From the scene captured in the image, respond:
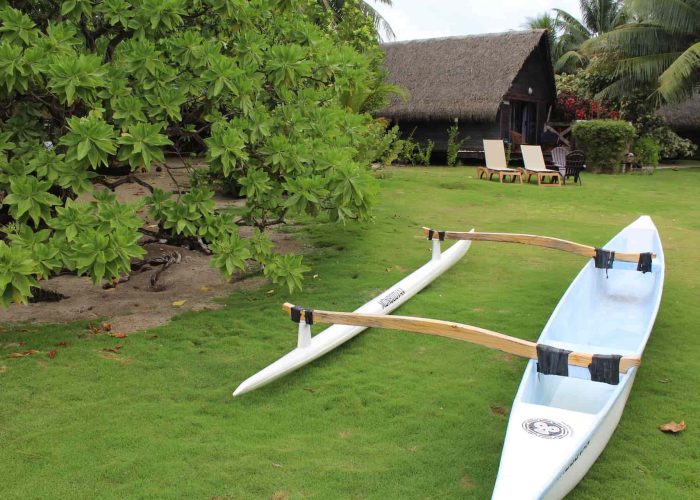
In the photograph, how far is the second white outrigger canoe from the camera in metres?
4.21

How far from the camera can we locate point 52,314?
5711mm

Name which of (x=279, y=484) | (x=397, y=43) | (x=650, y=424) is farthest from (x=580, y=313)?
(x=397, y=43)

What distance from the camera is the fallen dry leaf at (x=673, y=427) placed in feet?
12.0

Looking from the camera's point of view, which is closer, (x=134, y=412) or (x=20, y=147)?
(x=134, y=412)

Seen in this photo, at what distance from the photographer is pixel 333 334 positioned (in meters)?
4.80

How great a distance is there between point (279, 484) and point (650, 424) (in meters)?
2.08

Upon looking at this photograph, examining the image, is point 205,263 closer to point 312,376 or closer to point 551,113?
point 312,376

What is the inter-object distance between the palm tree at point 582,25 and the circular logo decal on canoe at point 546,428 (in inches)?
1223

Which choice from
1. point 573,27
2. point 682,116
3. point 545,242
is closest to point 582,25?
point 573,27

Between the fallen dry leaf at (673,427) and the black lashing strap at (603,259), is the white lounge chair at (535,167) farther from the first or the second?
the fallen dry leaf at (673,427)

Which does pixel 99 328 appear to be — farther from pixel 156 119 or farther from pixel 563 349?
pixel 563 349

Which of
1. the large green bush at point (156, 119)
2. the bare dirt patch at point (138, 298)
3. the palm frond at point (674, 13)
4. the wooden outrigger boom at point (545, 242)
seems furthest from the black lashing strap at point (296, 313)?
the palm frond at point (674, 13)

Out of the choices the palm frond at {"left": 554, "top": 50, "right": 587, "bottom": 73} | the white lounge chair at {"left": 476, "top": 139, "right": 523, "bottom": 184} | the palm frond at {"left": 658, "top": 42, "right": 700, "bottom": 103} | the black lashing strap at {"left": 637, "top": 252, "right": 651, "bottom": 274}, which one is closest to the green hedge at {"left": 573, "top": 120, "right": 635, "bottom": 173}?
the palm frond at {"left": 658, "top": 42, "right": 700, "bottom": 103}

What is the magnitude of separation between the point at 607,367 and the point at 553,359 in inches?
9.7
